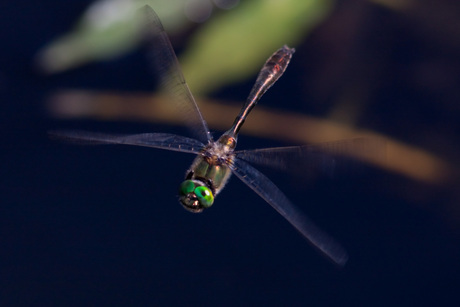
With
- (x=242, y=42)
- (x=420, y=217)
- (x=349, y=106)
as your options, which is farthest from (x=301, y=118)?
(x=420, y=217)

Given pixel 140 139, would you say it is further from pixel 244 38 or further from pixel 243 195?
pixel 244 38

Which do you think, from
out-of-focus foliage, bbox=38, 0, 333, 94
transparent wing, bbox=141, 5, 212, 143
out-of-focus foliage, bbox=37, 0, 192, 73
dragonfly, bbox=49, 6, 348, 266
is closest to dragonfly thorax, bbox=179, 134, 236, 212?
dragonfly, bbox=49, 6, 348, 266

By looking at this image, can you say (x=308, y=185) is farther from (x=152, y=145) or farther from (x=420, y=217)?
(x=152, y=145)

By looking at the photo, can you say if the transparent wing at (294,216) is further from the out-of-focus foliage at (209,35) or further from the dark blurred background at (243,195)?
the out-of-focus foliage at (209,35)

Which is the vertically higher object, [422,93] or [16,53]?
[422,93]

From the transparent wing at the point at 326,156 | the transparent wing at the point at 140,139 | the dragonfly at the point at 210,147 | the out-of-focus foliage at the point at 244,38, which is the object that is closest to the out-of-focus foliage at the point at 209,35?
the out-of-focus foliage at the point at 244,38

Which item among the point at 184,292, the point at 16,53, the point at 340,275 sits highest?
the point at 16,53
